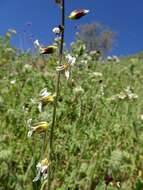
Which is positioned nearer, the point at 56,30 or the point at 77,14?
the point at 56,30

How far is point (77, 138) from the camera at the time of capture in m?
4.46

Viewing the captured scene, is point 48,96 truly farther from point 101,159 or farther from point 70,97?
point 70,97

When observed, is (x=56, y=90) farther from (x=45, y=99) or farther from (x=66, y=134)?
(x=66, y=134)

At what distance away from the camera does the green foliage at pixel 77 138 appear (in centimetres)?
356

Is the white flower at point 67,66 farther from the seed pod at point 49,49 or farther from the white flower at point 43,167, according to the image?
the white flower at point 43,167

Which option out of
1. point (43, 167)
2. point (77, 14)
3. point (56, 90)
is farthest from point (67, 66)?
point (43, 167)

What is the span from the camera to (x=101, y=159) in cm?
397

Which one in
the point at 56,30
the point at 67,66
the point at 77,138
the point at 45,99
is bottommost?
the point at 77,138

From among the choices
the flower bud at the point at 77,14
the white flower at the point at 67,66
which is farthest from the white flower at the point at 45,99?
the flower bud at the point at 77,14

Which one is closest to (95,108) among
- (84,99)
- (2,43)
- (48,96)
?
(84,99)

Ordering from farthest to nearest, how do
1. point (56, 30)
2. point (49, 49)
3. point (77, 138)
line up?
point (77, 138), point (49, 49), point (56, 30)

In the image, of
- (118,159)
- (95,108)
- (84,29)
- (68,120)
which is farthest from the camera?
(84,29)

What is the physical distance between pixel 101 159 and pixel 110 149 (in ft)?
0.82

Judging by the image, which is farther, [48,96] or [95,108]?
[95,108]
